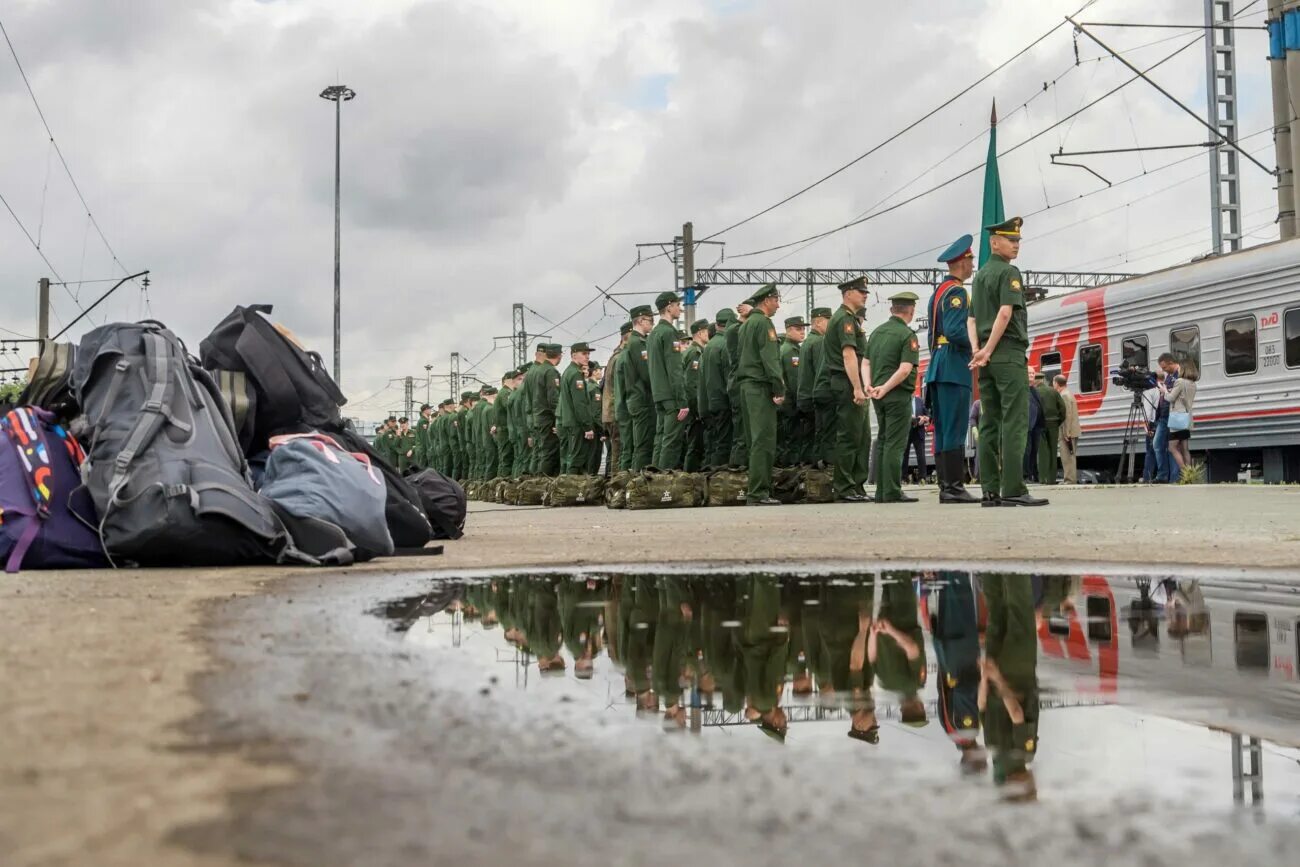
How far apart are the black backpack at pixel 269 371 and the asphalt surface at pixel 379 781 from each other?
2.65 metres

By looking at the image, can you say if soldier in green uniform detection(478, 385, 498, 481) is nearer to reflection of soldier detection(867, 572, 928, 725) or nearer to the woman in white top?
the woman in white top

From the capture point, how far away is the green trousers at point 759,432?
11734 mm

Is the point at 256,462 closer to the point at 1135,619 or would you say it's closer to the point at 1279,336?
the point at 1135,619

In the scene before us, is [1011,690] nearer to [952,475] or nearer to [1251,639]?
[1251,639]

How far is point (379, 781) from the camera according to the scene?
1.47 metres

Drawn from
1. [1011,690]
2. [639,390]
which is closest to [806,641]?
[1011,690]

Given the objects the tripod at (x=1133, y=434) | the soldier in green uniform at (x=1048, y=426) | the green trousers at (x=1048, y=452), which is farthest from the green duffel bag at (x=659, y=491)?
the tripod at (x=1133, y=434)

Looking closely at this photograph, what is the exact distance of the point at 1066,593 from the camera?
3.60 m

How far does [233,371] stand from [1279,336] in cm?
1248

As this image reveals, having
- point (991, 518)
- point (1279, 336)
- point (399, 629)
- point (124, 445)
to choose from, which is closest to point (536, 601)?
point (399, 629)

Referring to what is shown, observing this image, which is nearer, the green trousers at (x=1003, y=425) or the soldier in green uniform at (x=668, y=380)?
the green trousers at (x=1003, y=425)

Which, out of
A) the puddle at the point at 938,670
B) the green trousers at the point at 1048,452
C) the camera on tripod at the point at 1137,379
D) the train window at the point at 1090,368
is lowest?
the puddle at the point at 938,670

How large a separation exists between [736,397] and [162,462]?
29.9ft

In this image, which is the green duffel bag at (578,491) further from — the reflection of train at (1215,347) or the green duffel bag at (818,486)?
the reflection of train at (1215,347)
